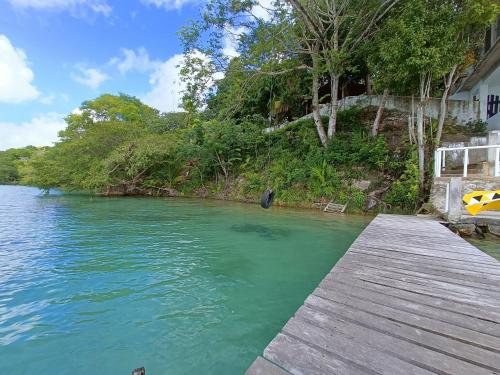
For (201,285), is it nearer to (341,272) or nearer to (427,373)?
(341,272)

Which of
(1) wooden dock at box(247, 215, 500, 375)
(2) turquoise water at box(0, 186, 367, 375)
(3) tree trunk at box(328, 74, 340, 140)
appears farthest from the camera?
(3) tree trunk at box(328, 74, 340, 140)

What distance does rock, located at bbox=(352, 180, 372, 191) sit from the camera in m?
11.7

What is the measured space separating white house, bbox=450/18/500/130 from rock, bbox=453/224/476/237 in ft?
23.9

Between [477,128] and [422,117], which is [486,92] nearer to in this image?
[477,128]

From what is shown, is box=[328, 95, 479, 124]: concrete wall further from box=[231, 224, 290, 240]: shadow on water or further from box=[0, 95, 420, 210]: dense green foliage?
box=[231, 224, 290, 240]: shadow on water

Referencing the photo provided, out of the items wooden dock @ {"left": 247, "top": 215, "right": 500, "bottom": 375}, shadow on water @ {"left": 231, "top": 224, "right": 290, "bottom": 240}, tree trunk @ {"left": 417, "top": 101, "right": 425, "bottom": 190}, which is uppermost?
tree trunk @ {"left": 417, "top": 101, "right": 425, "bottom": 190}

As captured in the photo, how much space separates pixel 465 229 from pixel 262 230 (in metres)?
5.01

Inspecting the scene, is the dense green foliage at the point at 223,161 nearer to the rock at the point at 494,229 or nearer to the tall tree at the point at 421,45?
the tall tree at the point at 421,45

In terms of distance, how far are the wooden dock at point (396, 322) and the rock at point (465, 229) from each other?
11.3 ft

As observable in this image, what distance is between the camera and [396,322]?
1.91m

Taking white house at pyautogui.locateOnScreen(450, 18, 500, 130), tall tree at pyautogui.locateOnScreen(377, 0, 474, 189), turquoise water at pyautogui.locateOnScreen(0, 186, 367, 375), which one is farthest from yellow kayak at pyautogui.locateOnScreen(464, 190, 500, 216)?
white house at pyautogui.locateOnScreen(450, 18, 500, 130)

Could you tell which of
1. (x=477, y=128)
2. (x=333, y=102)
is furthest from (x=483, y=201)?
(x=477, y=128)

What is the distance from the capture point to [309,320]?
1928 mm

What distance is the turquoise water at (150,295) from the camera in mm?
2426
